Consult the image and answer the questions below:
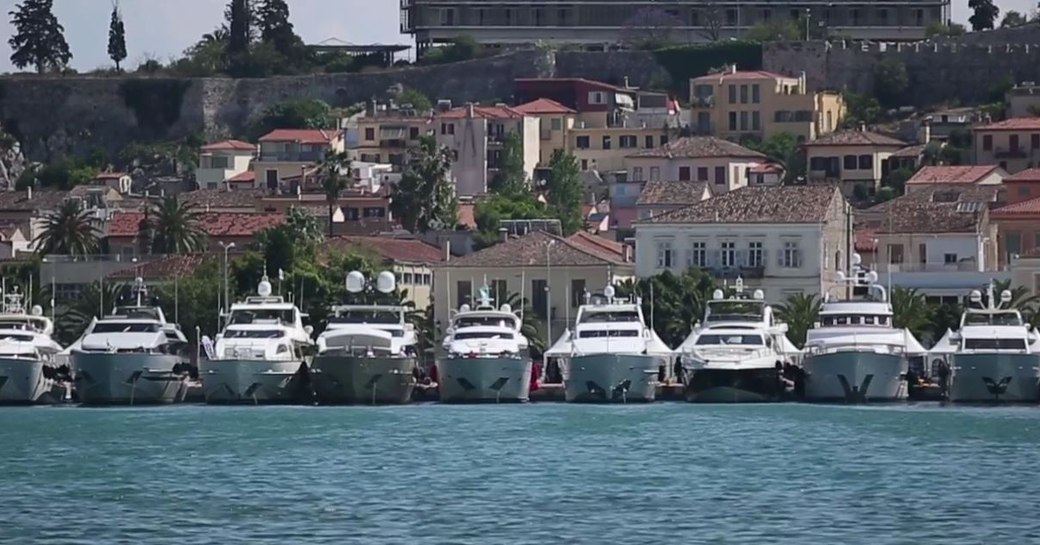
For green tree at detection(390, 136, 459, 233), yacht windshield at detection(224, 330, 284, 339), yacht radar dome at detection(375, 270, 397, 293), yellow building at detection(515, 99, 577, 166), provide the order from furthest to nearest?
yellow building at detection(515, 99, 577, 166), green tree at detection(390, 136, 459, 233), yacht radar dome at detection(375, 270, 397, 293), yacht windshield at detection(224, 330, 284, 339)

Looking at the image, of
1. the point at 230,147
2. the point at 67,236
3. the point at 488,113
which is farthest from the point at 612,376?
the point at 230,147

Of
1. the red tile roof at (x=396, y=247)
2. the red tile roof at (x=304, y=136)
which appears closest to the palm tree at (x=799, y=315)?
the red tile roof at (x=396, y=247)

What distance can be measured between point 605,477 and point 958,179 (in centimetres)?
6735

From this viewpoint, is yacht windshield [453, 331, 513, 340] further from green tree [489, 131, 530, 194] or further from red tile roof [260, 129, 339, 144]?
red tile roof [260, 129, 339, 144]

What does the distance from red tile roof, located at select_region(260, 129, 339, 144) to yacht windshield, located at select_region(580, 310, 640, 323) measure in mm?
61865

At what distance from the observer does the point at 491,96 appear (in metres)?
160

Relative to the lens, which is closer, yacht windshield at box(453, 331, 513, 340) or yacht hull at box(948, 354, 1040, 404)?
yacht hull at box(948, 354, 1040, 404)

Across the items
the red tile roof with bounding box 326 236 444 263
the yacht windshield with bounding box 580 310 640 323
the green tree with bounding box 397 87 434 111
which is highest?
the green tree with bounding box 397 87 434 111

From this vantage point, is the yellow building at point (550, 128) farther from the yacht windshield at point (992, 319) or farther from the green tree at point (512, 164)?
the yacht windshield at point (992, 319)

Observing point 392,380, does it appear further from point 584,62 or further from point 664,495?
point 584,62

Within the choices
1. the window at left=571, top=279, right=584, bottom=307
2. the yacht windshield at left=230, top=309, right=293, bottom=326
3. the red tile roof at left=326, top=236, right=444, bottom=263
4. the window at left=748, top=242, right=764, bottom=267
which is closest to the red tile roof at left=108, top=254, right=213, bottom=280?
the red tile roof at left=326, top=236, right=444, bottom=263

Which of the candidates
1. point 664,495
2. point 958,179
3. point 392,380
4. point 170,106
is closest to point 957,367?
point 392,380

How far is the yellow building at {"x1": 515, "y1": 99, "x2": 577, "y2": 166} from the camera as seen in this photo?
489 ft

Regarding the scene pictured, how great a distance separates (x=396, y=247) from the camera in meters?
114
